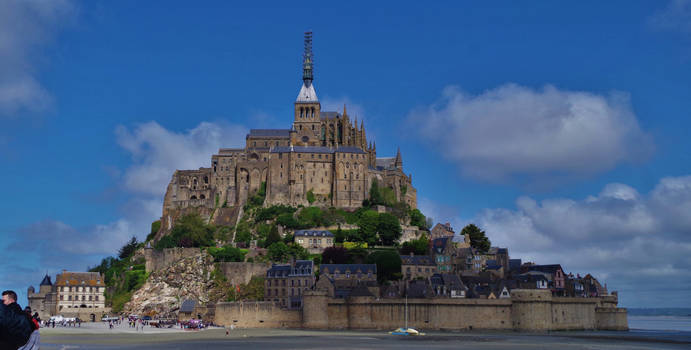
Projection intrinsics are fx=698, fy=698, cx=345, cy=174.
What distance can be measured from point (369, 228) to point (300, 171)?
52.3 feet

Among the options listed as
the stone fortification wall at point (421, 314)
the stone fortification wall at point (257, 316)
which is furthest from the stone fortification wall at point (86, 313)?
the stone fortification wall at point (421, 314)

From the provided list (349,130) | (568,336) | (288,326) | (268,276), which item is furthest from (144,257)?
(568,336)

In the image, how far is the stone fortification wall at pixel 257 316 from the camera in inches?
2682

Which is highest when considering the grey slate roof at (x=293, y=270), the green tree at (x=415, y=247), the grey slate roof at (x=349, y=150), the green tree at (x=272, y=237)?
the grey slate roof at (x=349, y=150)

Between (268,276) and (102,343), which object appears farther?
(268,276)

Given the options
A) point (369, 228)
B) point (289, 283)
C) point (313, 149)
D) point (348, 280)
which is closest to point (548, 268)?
point (369, 228)

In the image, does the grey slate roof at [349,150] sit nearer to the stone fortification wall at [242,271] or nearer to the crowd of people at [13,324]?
the stone fortification wall at [242,271]

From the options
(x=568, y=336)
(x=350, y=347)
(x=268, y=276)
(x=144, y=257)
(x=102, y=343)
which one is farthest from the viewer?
(x=144, y=257)

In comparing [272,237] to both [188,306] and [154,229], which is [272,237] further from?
[154,229]

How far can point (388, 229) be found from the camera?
87.7 meters

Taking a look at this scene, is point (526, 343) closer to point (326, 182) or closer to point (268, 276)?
point (268, 276)

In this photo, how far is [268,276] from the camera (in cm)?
7269

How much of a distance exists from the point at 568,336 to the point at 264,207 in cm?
4776

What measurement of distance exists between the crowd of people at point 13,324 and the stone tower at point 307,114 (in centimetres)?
9259
